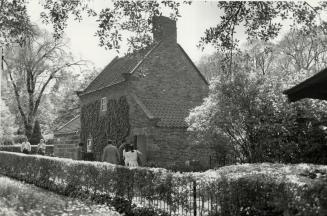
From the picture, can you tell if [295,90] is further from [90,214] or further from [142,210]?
[90,214]

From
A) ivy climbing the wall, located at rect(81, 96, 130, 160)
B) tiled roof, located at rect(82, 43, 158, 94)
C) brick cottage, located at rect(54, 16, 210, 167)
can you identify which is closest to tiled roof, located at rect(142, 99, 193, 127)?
brick cottage, located at rect(54, 16, 210, 167)

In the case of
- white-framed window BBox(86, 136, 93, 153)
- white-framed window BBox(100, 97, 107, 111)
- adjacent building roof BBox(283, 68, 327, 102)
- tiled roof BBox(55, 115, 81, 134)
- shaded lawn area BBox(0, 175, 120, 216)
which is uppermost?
white-framed window BBox(100, 97, 107, 111)

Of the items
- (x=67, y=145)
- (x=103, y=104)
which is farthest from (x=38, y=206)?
(x=67, y=145)

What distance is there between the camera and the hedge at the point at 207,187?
6039mm

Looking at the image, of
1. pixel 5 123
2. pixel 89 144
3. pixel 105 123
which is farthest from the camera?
pixel 5 123

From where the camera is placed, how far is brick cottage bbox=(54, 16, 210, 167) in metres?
24.2

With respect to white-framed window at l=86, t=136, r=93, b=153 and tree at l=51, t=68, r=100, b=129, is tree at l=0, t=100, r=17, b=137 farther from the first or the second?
white-framed window at l=86, t=136, r=93, b=153

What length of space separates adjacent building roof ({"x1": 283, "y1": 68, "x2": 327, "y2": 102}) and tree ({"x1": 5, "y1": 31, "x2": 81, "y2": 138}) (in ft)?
123

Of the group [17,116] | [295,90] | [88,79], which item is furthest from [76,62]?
[295,90]

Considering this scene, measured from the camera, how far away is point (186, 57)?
28906 millimetres

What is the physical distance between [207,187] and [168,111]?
17971mm

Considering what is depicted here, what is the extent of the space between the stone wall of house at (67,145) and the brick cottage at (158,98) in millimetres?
2580

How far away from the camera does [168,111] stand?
26.4 metres

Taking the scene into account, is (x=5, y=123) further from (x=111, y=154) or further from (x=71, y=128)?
(x=111, y=154)
